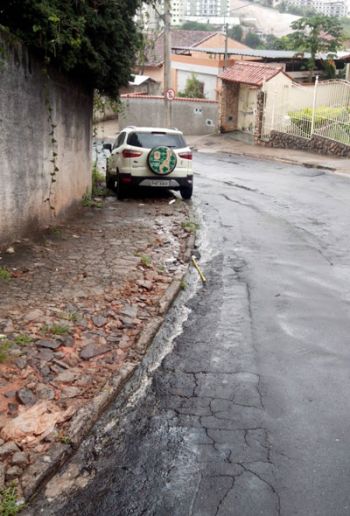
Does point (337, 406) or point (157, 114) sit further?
point (157, 114)

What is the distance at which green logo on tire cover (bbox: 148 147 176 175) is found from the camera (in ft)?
45.2

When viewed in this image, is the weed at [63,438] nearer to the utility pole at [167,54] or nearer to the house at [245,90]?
the utility pole at [167,54]

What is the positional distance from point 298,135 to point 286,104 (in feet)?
8.74

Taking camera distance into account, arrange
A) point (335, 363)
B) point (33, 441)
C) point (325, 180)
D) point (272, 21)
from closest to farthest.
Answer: point (33, 441) < point (335, 363) < point (325, 180) < point (272, 21)

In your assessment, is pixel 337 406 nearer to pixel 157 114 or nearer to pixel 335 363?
pixel 335 363

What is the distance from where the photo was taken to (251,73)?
3072cm

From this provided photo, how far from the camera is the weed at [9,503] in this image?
3.65 m

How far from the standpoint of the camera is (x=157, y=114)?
35.6 m

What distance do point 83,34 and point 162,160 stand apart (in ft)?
14.3

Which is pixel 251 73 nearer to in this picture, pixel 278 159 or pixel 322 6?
pixel 278 159

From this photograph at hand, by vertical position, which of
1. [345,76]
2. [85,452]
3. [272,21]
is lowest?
[85,452]

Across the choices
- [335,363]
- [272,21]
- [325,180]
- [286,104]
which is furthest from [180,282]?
[272,21]

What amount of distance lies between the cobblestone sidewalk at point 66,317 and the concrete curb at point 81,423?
27mm

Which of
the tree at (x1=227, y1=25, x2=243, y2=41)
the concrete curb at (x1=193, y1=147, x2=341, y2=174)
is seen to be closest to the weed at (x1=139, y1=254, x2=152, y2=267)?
the concrete curb at (x1=193, y1=147, x2=341, y2=174)
